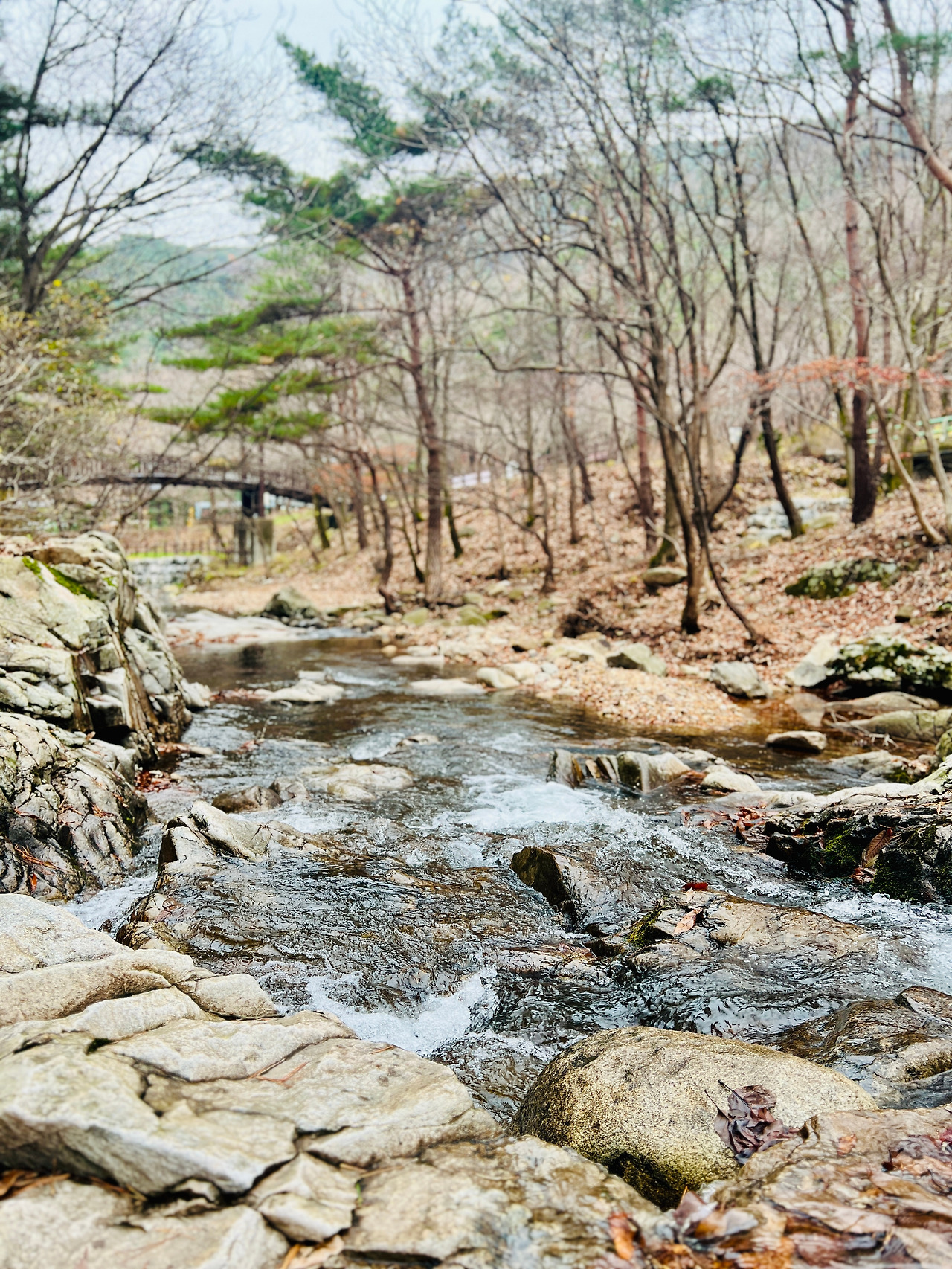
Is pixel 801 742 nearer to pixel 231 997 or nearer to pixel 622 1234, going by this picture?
pixel 231 997

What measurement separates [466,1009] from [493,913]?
3.04 ft

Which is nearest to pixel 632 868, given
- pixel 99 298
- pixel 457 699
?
pixel 457 699

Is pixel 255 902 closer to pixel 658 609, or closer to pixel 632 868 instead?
pixel 632 868

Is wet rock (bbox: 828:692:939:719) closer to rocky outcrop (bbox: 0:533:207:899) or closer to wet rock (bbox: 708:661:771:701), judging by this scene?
wet rock (bbox: 708:661:771:701)

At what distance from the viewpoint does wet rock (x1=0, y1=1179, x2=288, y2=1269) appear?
4.93 feet

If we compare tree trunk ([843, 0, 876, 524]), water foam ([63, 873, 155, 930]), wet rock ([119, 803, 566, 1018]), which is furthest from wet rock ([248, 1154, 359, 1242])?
tree trunk ([843, 0, 876, 524])

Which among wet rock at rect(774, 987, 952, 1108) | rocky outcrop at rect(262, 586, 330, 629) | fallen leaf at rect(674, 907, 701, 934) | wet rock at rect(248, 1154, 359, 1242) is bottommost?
fallen leaf at rect(674, 907, 701, 934)

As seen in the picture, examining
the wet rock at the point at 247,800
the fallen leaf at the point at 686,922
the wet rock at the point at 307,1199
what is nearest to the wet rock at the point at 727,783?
the fallen leaf at the point at 686,922

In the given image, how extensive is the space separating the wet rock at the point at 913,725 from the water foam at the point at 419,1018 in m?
5.85

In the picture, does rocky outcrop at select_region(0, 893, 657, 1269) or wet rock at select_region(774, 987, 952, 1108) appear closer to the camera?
rocky outcrop at select_region(0, 893, 657, 1269)

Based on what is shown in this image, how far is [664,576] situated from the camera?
14.5 m

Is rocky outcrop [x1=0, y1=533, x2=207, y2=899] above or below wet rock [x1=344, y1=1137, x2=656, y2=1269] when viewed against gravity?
above

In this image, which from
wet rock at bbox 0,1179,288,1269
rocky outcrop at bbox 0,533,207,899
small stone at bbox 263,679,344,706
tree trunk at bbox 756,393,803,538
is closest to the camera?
wet rock at bbox 0,1179,288,1269

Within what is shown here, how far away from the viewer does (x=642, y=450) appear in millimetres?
17047
